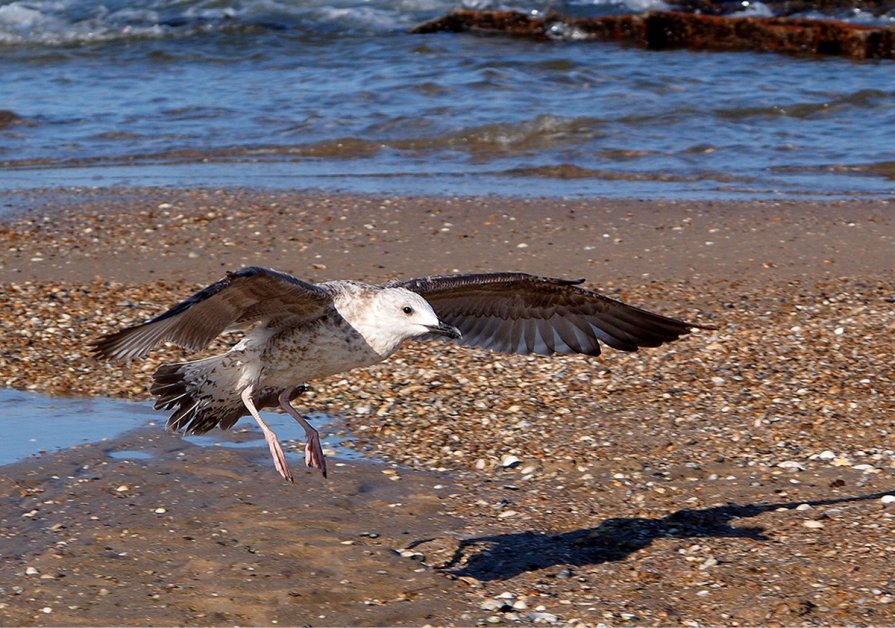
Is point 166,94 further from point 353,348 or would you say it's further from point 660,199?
point 353,348

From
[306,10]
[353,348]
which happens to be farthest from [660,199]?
[306,10]

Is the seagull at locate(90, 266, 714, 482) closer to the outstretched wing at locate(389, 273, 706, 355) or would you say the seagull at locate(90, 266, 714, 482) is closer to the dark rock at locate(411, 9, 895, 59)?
the outstretched wing at locate(389, 273, 706, 355)

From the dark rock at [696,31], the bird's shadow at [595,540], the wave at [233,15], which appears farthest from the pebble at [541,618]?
the wave at [233,15]

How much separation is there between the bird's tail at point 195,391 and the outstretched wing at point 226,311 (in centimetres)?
21

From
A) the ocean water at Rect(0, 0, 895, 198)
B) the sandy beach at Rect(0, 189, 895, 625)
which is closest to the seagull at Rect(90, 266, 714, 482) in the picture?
the sandy beach at Rect(0, 189, 895, 625)

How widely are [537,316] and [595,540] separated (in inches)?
43.1

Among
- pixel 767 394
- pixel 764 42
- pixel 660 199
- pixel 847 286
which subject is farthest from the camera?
pixel 764 42

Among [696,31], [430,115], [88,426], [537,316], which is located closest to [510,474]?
[537,316]

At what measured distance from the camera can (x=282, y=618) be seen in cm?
418

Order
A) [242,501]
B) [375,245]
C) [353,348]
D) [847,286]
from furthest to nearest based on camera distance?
[375,245]
[847,286]
[242,501]
[353,348]

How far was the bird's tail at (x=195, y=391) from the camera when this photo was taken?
4914mm

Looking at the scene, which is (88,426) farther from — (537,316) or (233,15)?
(233,15)

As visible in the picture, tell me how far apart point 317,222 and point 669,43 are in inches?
Result: 375

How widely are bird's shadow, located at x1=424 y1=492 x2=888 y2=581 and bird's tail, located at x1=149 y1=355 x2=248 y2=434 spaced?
108cm
